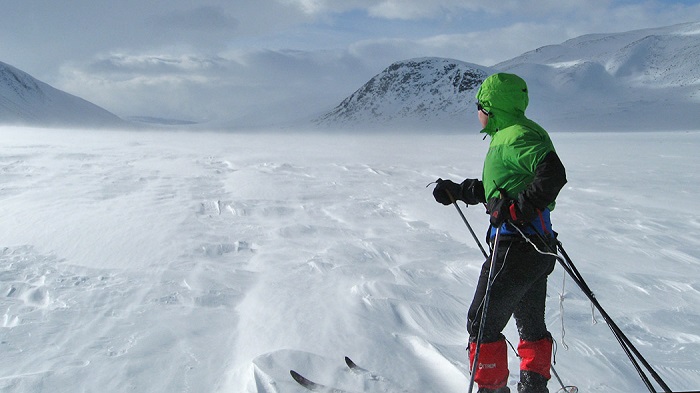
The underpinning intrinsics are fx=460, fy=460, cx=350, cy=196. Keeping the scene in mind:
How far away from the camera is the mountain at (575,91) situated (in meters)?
64.6

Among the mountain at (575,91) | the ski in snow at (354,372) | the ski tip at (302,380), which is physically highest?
the mountain at (575,91)

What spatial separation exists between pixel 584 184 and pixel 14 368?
11121mm

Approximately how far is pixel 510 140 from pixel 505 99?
308 mm

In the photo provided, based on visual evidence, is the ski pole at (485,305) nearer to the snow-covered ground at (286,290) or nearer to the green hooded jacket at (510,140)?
the green hooded jacket at (510,140)

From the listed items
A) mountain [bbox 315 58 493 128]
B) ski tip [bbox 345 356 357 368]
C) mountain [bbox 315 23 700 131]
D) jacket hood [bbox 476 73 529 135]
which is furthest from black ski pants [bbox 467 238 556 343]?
mountain [bbox 315 58 493 128]

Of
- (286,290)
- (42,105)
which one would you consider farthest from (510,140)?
(42,105)

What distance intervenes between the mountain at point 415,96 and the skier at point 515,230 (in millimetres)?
77967

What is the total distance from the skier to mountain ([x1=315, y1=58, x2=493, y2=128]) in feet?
256

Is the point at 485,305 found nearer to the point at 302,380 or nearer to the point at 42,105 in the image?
the point at 302,380

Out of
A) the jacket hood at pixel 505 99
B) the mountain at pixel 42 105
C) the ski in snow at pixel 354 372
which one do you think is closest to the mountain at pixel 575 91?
the jacket hood at pixel 505 99

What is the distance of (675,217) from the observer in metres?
7.37

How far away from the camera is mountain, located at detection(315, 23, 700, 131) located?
2544 inches

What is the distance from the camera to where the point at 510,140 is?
7.29 feet

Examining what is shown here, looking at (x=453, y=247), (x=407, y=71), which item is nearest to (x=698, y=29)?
(x=407, y=71)
